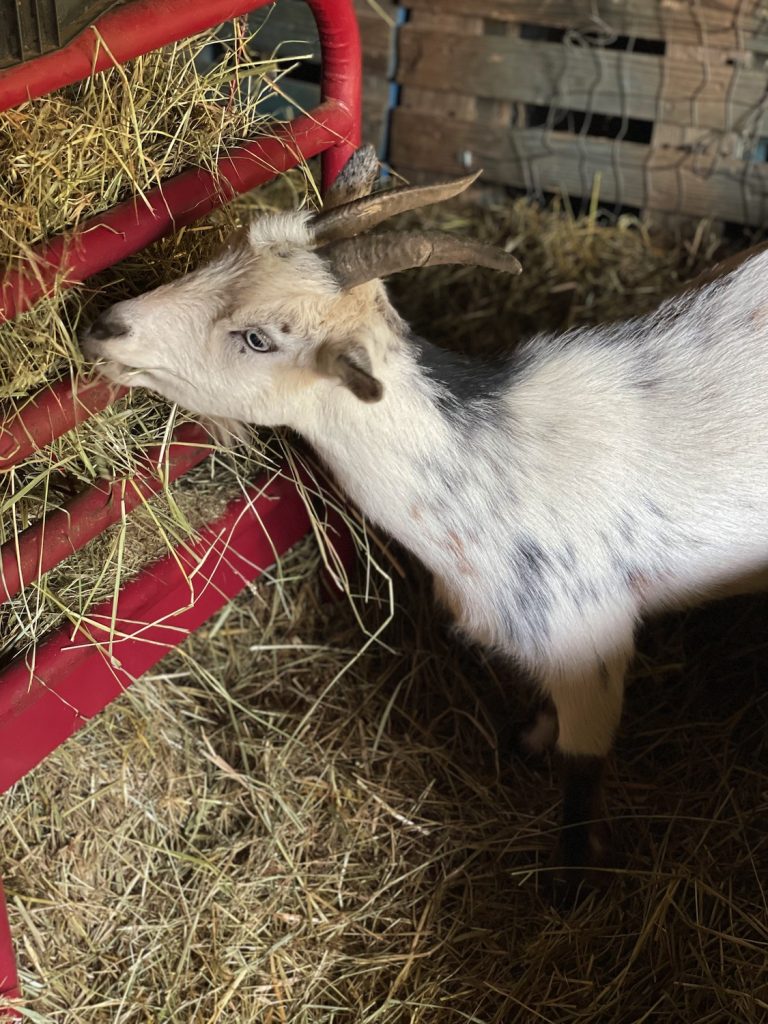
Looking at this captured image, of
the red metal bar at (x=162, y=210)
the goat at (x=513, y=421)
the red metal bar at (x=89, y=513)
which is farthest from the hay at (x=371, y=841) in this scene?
the red metal bar at (x=162, y=210)

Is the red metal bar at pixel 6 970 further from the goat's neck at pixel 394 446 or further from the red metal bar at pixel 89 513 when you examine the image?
the goat's neck at pixel 394 446

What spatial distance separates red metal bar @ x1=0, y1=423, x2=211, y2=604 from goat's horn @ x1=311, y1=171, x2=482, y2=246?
60 cm

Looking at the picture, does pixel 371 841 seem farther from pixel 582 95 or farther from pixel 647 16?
pixel 647 16

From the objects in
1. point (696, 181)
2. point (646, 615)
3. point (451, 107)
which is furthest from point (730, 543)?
point (451, 107)

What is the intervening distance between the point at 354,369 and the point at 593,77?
2.73 m

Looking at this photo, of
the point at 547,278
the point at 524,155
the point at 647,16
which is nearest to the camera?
the point at 647,16

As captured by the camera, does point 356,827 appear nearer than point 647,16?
Yes

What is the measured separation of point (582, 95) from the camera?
420 cm

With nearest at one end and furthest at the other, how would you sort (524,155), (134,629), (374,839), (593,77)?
1. (134,629)
2. (374,839)
3. (593,77)
4. (524,155)

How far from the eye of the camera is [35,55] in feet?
6.03

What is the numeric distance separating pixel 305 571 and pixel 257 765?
68cm

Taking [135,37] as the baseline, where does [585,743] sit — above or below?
below

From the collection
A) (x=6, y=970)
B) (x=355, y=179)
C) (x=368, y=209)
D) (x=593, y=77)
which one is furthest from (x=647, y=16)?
(x=6, y=970)

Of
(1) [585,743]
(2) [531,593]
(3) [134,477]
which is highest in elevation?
(3) [134,477]
